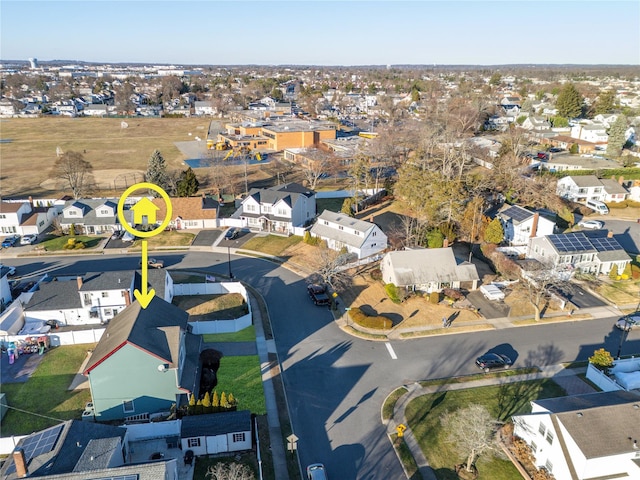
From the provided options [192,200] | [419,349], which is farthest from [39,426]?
[192,200]

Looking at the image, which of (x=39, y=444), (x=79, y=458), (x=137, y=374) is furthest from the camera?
(x=137, y=374)

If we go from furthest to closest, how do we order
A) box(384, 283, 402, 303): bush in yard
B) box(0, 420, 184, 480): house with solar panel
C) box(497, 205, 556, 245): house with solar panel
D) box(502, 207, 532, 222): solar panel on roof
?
box(502, 207, 532, 222): solar panel on roof
box(497, 205, 556, 245): house with solar panel
box(384, 283, 402, 303): bush in yard
box(0, 420, 184, 480): house with solar panel

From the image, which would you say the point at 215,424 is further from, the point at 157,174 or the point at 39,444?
the point at 157,174

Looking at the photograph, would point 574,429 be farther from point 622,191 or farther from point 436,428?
point 622,191

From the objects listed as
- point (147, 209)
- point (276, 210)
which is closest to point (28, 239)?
point (276, 210)

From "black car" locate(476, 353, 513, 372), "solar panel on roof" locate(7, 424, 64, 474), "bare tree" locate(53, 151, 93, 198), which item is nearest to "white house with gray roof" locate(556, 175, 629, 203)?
"black car" locate(476, 353, 513, 372)

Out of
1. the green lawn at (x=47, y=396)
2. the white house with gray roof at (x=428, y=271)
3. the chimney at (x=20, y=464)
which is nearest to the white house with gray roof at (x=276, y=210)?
the white house with gray roof at (x=428, y=271)

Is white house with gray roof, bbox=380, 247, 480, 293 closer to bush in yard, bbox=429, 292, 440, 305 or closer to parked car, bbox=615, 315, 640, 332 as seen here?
bush in yard, bbox=429, 292, 440, 305
